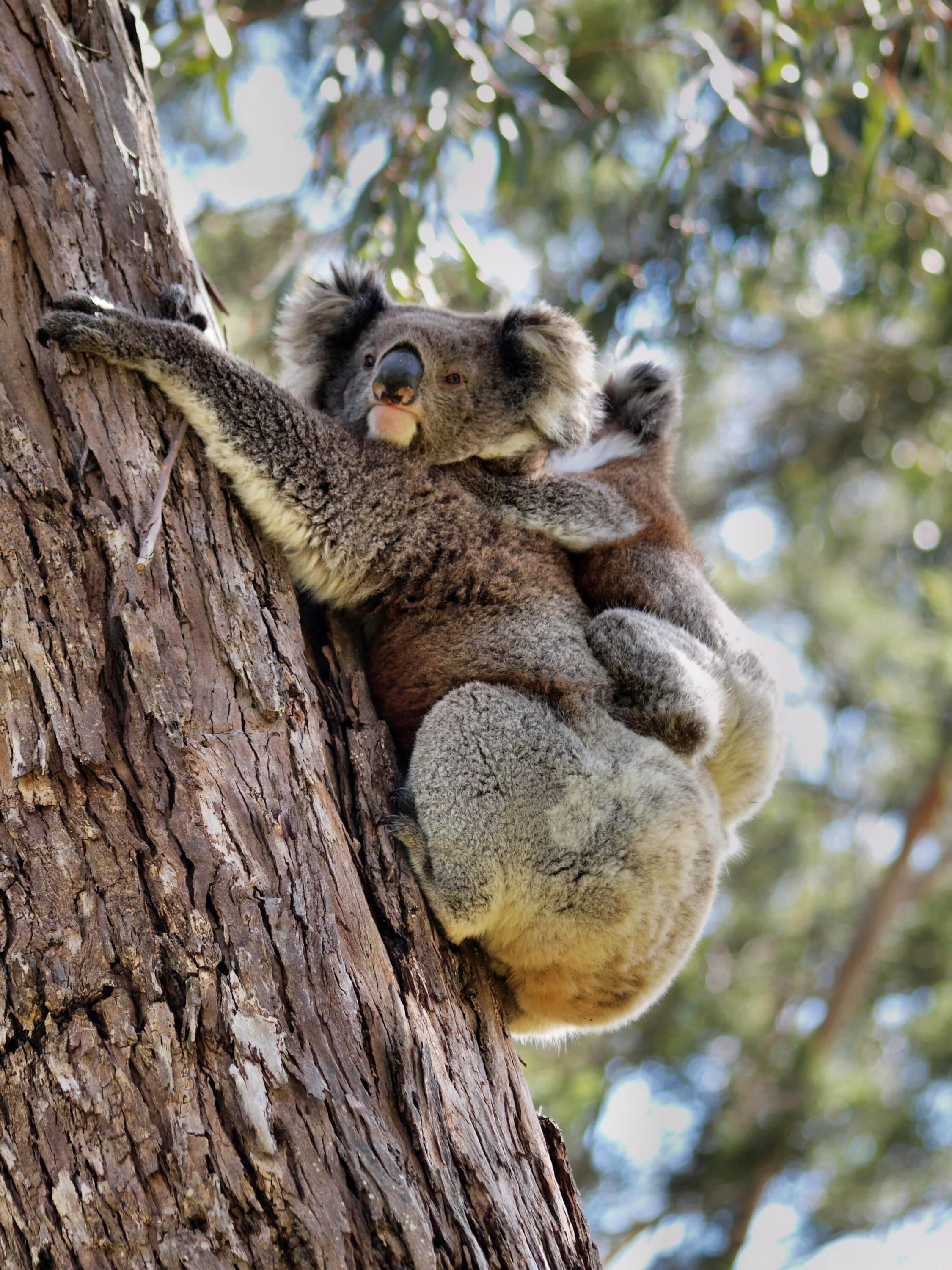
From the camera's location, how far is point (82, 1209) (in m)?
1.95

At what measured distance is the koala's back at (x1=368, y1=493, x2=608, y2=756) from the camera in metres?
3.07

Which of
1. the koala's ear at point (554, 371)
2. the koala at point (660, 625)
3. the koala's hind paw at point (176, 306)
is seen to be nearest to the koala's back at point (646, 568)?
Result: the koala at point (660, 625)

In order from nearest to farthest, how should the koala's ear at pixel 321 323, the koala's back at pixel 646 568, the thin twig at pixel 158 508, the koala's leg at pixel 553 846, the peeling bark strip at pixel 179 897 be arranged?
1. the peeling bark strip at pixel 179 897
2. the thin twig at pixel 158 508
3. the koala's leg at pixel 553 846
4. the koala's back at pixel 646 568
5. the koala's ear at pixel 321 323

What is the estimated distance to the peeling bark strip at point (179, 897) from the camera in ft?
6.56

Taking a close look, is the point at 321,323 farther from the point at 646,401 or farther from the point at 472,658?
the point at 472,658

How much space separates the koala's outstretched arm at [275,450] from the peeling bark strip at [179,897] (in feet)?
0.20

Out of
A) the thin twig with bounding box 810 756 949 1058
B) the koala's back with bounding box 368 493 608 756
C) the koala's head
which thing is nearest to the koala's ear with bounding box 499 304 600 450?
the koala's head

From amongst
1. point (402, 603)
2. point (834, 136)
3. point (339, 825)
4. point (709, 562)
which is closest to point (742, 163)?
point (834, 136)

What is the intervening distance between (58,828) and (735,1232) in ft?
21.8

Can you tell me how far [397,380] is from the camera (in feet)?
11.3

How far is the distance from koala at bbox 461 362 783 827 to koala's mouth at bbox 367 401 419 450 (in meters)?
0.23

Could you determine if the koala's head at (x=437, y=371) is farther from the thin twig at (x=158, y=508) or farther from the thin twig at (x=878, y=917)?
the thin twig at (x=878, y=917)

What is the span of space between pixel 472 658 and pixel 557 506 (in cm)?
64

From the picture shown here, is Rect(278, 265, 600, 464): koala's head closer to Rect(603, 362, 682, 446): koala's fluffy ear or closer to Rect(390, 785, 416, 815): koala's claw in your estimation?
Rect(603, 362, 682, 446): koala's fluffy ear
